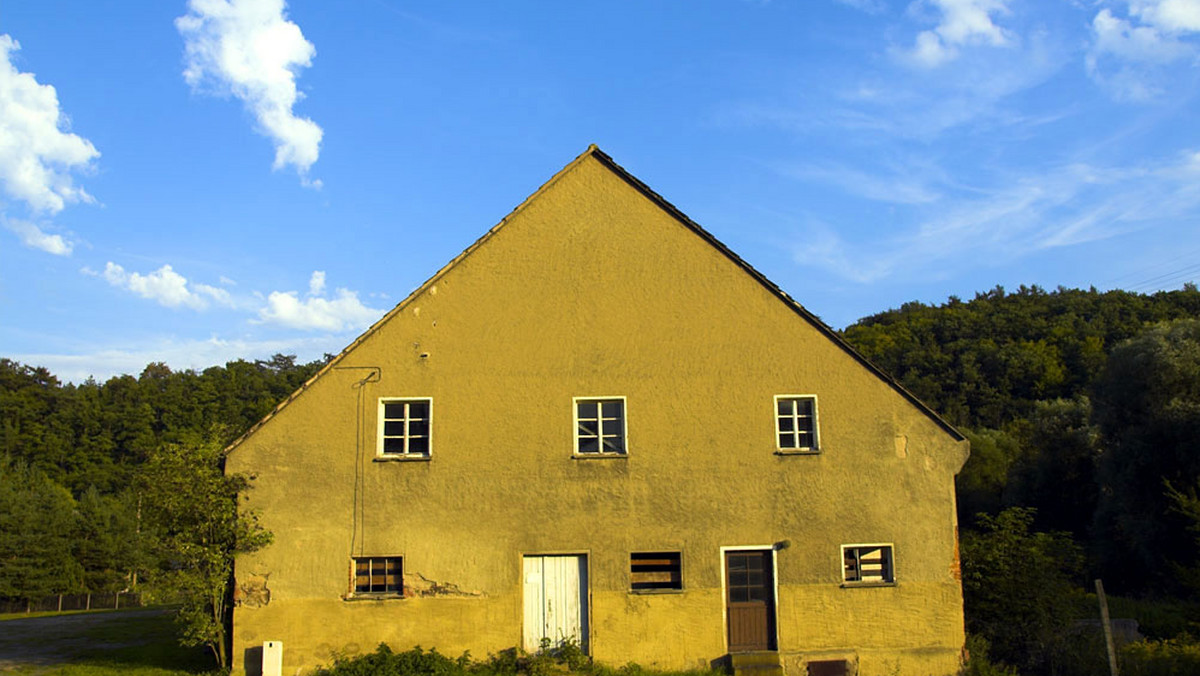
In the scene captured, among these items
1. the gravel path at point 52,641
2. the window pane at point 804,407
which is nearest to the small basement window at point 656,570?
the window pane at point 804,407

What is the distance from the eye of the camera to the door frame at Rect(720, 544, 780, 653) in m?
15.4

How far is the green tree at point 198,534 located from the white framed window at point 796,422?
1000cm

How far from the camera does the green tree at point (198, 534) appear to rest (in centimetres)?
1462

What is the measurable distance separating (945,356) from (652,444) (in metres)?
60.8

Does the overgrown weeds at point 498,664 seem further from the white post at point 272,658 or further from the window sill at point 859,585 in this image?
the window sill at point 859,585

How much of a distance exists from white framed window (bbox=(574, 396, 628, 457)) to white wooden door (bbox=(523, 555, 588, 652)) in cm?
213

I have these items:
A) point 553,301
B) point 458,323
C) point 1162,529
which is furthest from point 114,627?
point 1162,529

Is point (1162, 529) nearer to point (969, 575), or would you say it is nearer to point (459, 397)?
point (969, 575)

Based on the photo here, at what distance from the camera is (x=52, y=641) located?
19875mm

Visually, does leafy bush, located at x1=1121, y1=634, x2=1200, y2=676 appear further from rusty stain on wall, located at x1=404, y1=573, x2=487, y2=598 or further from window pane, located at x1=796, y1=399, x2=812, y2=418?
rusty stain on wall, located at x1=404, y1=573, x2=487, y2=598

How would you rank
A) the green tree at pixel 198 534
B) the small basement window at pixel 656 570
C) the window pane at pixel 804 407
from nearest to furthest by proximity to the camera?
the green tree at pixel 198 534 < the small basement window at pixel 656 570 < the window pane at pixel 804 407

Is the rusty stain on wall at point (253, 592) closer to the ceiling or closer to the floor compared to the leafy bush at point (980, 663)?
closer to the ceiling

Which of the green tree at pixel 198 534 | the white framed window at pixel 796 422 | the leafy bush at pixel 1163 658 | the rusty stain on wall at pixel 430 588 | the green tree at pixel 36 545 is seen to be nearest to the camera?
the leafy bush at pixel 1163 658

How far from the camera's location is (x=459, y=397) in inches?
627
